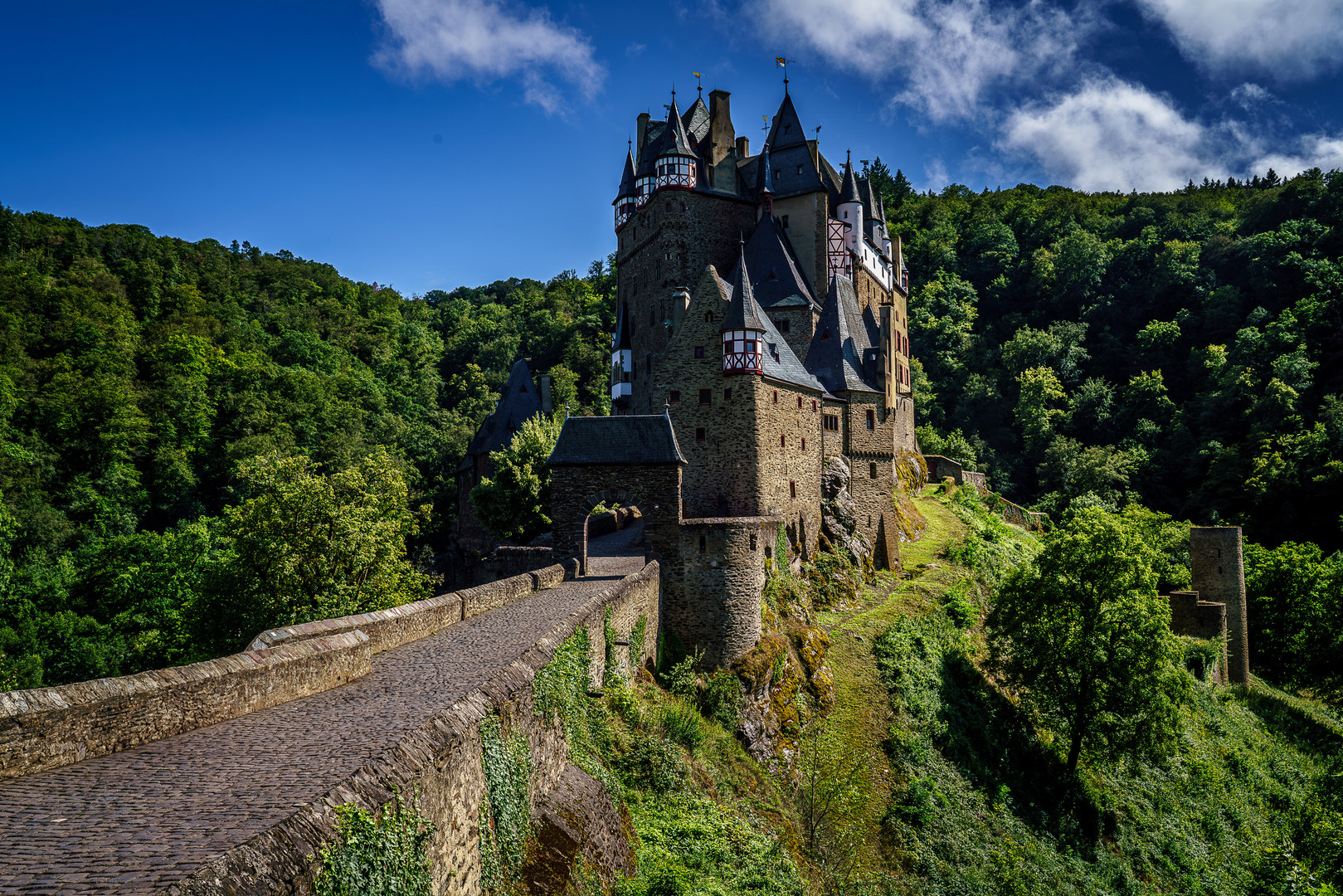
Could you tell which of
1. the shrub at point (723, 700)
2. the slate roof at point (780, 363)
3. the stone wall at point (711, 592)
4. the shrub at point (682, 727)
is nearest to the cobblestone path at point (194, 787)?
the shrub at point (682, 727)

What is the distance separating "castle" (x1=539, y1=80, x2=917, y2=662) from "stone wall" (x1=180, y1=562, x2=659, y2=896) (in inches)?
383

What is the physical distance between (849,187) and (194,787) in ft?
143

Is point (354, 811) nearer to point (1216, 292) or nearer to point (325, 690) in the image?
point (325, 690)

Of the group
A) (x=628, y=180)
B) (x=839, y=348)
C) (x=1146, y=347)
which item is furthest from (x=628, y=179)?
(x=1146, y=347)

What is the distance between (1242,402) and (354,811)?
74404 millimetres

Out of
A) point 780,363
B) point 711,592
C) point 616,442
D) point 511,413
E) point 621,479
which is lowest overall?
point 711,592

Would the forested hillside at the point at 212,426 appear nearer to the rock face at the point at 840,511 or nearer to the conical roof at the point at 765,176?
the rock face at the point at 840,511

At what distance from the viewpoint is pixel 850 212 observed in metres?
43.5

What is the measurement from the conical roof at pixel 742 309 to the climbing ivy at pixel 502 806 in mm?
19572

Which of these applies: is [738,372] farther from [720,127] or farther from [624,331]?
[720,127]

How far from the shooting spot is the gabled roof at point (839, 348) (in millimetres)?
34625

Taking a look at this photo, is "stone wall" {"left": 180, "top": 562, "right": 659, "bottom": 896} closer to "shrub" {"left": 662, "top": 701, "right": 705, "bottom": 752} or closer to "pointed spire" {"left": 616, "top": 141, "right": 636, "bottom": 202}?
"shrub" {"left": 662, "top": 701, "right": 705, "bottom": 752}

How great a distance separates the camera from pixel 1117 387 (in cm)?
7538

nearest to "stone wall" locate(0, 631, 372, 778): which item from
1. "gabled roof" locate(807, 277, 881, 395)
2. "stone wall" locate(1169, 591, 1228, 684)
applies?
"gabled roof" locate(807, 277, 881, 395)
